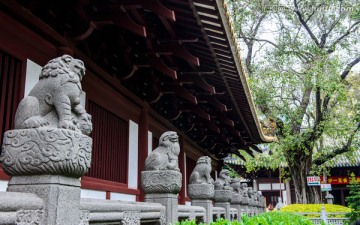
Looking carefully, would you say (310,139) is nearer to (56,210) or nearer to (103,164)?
(103,164)

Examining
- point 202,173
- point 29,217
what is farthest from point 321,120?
point 29,217

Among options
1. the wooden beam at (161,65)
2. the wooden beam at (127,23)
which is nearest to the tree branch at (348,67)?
the wooden beam at (161,65)

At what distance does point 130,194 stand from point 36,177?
486 centimetres

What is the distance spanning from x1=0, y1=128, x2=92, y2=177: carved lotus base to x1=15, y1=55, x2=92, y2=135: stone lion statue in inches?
3.0

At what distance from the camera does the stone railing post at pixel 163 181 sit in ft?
15.5

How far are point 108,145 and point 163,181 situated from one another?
2082mm

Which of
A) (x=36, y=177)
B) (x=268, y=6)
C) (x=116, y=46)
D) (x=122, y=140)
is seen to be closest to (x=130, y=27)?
(x=116, y=46)

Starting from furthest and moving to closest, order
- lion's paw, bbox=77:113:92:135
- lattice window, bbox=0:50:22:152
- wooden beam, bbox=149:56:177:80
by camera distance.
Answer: wooden beam, bbox=149:56:177:80
lattice window, bbox=0:50:22:152
lion's paw, bbox=77:113:92:135

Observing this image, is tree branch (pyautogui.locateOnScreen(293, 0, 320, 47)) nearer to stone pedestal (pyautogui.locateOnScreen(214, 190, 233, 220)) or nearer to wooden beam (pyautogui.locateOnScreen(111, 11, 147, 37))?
stone pedestal (pyautogui.locateOnScreen(214, 190, 233, 220))

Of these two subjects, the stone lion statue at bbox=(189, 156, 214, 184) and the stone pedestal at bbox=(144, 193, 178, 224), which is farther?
the stone lion statue at bbox=(189, 156, 214, 184)

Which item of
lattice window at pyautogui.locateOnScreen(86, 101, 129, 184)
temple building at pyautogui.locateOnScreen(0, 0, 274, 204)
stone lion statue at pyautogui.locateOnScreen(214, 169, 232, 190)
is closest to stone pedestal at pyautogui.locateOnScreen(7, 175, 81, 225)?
temple building at pyautogui.locateOnScreen(0, 0, 274, 204)

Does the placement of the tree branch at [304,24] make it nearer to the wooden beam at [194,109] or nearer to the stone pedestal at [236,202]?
the stone pedestal at [236,202]

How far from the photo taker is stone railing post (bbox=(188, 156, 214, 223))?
22.1 feet

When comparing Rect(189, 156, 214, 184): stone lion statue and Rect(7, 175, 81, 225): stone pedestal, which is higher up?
Rect(189, 156, 214, 184): stone lion statue
